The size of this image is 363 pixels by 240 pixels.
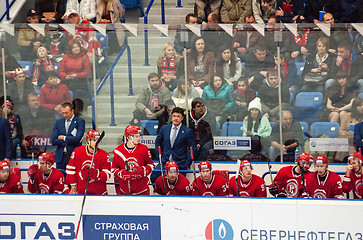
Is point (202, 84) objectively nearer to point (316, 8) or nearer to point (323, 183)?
point (323, 183)

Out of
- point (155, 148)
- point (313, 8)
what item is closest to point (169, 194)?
point (155, 148)

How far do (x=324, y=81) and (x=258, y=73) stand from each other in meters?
0.85

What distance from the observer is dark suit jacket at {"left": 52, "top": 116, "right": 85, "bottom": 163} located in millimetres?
10383

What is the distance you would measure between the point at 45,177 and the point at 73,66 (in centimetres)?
163

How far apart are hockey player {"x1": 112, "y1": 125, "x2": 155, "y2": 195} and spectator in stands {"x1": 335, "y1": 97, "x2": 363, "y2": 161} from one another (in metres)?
2.51

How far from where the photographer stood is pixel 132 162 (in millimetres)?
9609

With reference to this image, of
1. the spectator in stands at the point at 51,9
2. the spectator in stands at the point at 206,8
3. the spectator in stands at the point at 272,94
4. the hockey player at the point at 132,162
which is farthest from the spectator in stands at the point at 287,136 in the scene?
the spectator in stands at the point at 51,9

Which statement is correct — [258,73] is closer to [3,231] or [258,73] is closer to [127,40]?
[127,40]

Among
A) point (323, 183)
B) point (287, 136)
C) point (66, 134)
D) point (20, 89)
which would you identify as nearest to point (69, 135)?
point (66, 134)

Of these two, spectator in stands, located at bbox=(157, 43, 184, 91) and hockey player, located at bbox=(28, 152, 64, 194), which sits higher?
spectator in stands, located at bbox=(157, 43, 184, 91)

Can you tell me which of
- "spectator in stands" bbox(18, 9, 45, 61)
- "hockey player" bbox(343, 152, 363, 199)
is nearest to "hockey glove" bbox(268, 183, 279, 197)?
"hockey player" bbox(343, 152, 363, 199)

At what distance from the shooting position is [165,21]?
530 inches

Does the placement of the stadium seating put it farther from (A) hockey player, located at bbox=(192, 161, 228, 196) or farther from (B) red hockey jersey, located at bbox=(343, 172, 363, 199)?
(A) hockey player, located at bbox=(192, 161, 228, 196)

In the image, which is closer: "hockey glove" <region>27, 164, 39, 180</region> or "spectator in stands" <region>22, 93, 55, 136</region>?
"hockey glove" <region>27, 164, 39, 180</region>
